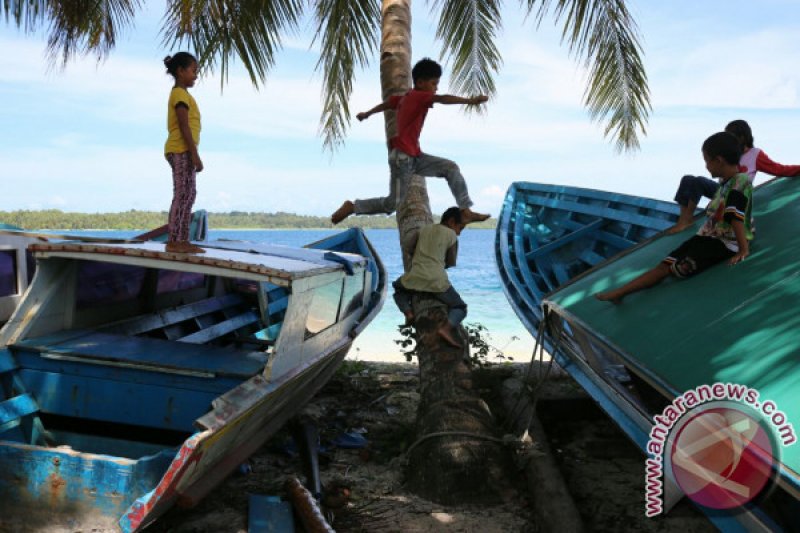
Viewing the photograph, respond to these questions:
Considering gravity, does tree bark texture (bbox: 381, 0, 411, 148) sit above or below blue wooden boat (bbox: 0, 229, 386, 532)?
above

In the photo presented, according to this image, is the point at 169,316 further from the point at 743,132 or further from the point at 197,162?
the point at 743,132

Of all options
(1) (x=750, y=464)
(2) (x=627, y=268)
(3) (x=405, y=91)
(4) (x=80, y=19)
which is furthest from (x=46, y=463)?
(4) (x=80, y=19)

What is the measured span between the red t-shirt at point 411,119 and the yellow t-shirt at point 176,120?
1841 mm

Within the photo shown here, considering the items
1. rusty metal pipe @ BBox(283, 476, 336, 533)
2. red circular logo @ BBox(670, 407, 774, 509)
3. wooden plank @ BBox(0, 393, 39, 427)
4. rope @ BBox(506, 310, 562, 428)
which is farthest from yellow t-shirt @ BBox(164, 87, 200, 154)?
red circular logo @ BBox(670, 407, 774, 509)

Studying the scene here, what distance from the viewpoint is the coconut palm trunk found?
4.77 metres

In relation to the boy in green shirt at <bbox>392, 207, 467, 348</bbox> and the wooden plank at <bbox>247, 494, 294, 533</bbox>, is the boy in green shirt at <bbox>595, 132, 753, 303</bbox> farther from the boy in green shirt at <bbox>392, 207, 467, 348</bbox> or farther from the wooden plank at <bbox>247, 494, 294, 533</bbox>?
the wooden plank at <bbox>247, 494, 294, 533</bbox>

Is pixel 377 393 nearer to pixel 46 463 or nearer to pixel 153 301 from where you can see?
pixel 153 301

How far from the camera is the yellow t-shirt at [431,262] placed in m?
5.76

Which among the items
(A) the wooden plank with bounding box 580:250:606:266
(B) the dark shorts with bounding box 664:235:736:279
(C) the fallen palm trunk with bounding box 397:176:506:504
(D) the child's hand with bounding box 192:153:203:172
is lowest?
(C) the fallen palm trunk with bounding box 397:176:506:504

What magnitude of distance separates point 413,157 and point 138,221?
296 ft

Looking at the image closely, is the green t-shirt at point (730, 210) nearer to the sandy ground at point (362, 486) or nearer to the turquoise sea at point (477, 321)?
the sandy ground at point (362, 486)

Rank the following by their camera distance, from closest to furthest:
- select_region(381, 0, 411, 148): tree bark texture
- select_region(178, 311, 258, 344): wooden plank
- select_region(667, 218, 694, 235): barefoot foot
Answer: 1. select_region(667, 218, 694, 235): barefoot foot
2. select_region(178, 311, 258, 344): wooden plank
3. select_region(381, 0, 411, 148): tree bark texture

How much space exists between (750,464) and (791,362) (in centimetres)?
49

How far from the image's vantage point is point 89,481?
3.56 metres
